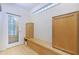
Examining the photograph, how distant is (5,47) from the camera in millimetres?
1927

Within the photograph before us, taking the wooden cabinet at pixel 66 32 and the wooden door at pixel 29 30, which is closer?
the wooden cabinet at pixel 66 32

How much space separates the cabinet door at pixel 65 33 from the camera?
5.46ft

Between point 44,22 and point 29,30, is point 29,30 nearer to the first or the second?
point 29,30

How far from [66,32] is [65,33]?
29 mm

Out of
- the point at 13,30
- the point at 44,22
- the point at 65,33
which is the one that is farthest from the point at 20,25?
the point at 65,33

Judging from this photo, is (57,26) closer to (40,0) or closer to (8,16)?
(40,0)

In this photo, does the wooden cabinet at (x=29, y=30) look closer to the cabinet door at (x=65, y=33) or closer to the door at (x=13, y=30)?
the door at (x=13, y=30)

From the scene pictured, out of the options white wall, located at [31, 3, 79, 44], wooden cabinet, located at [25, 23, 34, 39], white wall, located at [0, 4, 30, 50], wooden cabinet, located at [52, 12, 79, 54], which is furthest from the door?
wooden cabinet, located at [52, 12, 79, 54]

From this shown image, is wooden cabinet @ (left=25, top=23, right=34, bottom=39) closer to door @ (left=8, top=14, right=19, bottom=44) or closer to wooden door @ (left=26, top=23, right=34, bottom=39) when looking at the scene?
wooden door @ (left=26, top=23, right=34, bottom=39)

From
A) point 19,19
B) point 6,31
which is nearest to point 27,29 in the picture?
point 19,19

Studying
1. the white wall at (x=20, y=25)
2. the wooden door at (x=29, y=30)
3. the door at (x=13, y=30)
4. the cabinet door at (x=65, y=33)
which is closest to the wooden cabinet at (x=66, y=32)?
the cabinet door at (x=65, y=33)

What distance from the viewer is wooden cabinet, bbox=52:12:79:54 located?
64.4 inches

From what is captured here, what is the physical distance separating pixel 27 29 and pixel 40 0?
2.71ft

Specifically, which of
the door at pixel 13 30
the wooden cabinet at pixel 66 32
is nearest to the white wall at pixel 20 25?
the door at pixel 13 30
